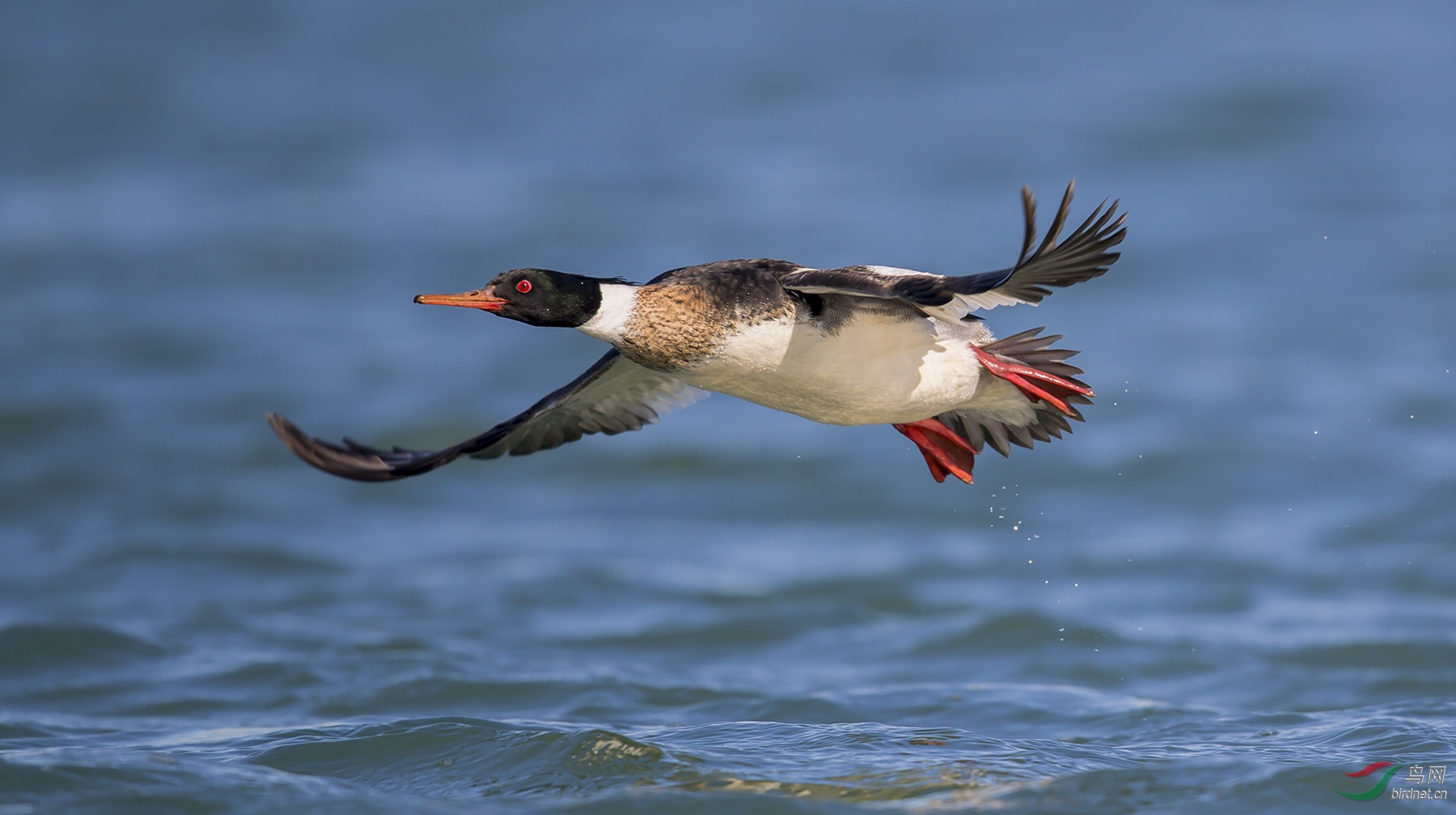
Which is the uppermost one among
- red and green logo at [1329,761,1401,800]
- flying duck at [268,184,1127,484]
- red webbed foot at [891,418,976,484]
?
flying duck at [268,184,1127,484]

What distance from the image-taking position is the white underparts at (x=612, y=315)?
230 inches

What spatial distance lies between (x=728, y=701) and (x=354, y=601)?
3489mm

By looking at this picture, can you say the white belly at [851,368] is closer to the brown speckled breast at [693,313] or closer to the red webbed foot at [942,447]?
the brown speckled breast at [693,313]

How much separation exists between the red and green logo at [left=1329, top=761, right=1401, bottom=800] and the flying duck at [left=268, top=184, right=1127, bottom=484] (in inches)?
75.3

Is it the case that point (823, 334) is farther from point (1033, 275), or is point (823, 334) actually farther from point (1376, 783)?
point (1376, 783)

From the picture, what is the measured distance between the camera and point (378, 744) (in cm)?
716

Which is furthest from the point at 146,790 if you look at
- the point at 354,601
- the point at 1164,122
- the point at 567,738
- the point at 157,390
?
the point at 1164,122

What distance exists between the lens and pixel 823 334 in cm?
604

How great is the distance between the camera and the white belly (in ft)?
19.6

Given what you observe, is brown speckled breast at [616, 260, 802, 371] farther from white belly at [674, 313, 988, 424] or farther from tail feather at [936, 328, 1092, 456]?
tail feather at [936, 328, 1092, 456]

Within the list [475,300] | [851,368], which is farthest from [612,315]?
[851,368]

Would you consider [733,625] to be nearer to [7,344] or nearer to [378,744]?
[378,744]

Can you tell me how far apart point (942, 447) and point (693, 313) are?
1684mm

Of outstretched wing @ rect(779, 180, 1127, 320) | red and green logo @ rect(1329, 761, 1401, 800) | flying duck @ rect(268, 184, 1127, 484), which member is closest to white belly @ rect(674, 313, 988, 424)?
flying duck @ rect(268, 184, 1127, 484)
